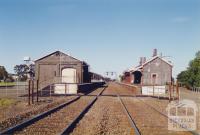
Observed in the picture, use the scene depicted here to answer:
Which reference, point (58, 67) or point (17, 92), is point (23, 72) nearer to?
point (58, 67)

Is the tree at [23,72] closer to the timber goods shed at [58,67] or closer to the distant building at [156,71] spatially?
the timber goods shed at [58,67]

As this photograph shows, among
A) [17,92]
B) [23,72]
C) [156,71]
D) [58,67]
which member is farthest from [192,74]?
[23,72]

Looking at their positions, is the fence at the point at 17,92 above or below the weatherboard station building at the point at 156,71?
below

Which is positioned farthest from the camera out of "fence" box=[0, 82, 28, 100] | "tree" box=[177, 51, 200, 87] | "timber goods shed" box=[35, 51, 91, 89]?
"timber goods shed" box=[35, 51, 91, 89]

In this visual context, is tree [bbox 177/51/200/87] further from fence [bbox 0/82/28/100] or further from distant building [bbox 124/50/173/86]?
fence [bbox 0/82/28/100]

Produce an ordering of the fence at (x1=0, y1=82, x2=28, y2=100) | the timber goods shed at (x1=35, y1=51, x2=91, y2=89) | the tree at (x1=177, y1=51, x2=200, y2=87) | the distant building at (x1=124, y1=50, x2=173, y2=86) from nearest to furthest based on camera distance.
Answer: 1. the fence at (x1=0, y1=82, x2=28, y2=100)
2. the tree at (x1=177, y1=51, x2=200, y2=87)
3. the timber goods shed at (x1=35, y1=51, x2=91, y2=89)
4. the distant building at (x1=124, y1=50, x2=173, y2=86)

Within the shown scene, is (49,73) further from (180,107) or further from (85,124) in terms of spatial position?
(85,124)

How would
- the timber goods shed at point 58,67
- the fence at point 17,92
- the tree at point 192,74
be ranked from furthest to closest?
the timber goods shed at point 58,67 < the tree at point 192,74 < the fence at point 17,92

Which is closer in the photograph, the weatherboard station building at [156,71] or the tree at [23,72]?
the weatherboard station building at [156,71]

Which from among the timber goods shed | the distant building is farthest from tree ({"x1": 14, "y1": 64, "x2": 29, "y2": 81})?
the distant building

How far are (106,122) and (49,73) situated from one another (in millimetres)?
51993

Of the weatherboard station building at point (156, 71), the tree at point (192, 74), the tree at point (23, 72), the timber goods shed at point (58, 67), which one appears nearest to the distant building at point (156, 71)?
the weatherboard station building at point (156, 71)

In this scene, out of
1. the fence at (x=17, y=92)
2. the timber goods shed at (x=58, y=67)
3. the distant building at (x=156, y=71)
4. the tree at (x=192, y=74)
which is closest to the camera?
the fence at (x=17, y=92)

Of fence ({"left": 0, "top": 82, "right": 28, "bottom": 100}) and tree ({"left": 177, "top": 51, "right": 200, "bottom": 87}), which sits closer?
fence ({"left": 0, "top": 82, "right": 28, "bottom": 100})
